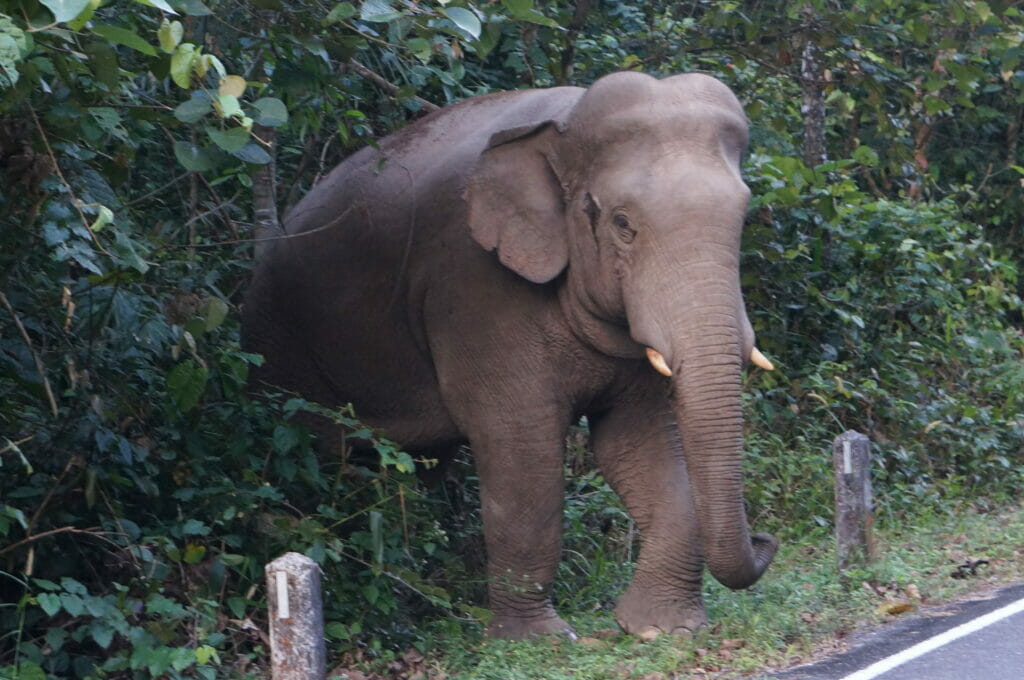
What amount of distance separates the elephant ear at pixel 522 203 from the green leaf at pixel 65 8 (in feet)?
9.45

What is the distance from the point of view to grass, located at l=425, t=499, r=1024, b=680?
587 cm

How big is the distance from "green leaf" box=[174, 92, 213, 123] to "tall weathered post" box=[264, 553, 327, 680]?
4.95 ft

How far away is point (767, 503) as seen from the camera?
29.7 feet

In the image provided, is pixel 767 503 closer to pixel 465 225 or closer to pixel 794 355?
pixel 794 355

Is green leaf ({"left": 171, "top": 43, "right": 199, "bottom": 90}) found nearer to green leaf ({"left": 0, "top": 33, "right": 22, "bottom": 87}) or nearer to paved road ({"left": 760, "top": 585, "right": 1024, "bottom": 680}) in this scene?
green leaf ({"left": 0, "top": 33, "right": 22, "bottom": 87})

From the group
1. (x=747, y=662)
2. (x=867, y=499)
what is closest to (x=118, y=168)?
(x=747, y=662)

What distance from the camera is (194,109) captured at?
→ 200 inches

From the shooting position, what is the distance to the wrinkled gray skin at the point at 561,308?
607cm

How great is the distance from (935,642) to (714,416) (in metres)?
1.31

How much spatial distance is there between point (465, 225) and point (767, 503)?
10.2 feet

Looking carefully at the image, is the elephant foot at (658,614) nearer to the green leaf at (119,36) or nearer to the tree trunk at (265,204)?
the tree trunk at (265,204)

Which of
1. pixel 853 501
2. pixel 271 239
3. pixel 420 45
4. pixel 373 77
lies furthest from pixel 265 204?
pixel 853 501

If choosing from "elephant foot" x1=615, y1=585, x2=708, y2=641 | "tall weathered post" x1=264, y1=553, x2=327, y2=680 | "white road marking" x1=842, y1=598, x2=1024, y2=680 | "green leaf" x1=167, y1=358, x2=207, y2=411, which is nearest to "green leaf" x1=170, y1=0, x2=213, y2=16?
"green leaf" x1=167, y1=358, x2=207, y2=411

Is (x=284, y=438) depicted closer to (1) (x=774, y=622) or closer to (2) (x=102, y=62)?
(2) (x=102, y=62)
